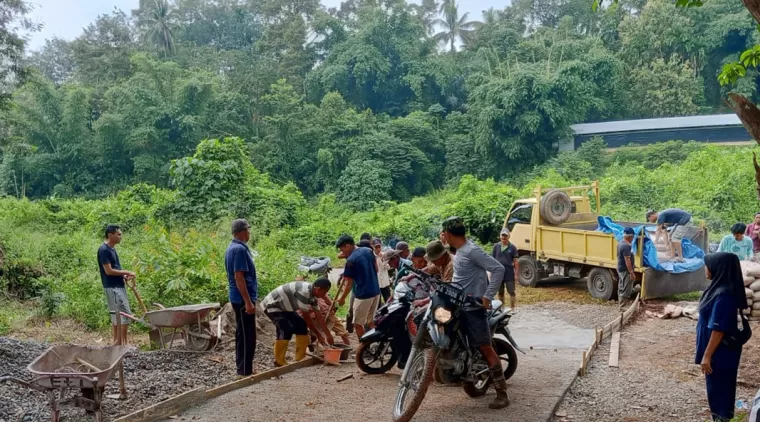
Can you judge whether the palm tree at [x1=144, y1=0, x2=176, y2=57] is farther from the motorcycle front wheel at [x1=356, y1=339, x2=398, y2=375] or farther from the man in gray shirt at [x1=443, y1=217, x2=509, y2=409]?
the man in gray shirt at [x1=443, y1=217, x2=509, y2=409]

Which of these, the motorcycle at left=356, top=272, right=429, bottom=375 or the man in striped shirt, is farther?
the man in striped shirt

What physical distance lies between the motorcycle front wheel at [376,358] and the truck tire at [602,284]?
697 centimetres

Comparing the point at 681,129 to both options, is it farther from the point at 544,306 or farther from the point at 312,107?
the point at 544,306

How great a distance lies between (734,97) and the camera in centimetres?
462

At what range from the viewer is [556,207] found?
14.9 metres

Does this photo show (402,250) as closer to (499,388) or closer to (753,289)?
(499,388)

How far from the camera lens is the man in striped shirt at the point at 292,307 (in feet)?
23.6

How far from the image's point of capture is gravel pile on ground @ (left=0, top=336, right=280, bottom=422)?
575 cm

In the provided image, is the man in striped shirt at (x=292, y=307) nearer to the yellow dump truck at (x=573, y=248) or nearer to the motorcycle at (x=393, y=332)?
the motorcycle at (x=393, y=332)

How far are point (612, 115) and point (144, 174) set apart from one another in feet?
88.4

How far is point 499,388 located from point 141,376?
3.59 meters

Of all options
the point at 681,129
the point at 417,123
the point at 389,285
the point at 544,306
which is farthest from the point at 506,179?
the point at 389,285

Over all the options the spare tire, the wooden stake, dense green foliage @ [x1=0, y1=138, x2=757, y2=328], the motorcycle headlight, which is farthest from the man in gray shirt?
the spare tire

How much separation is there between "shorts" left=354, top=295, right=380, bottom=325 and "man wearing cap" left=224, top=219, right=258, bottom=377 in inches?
57.9
